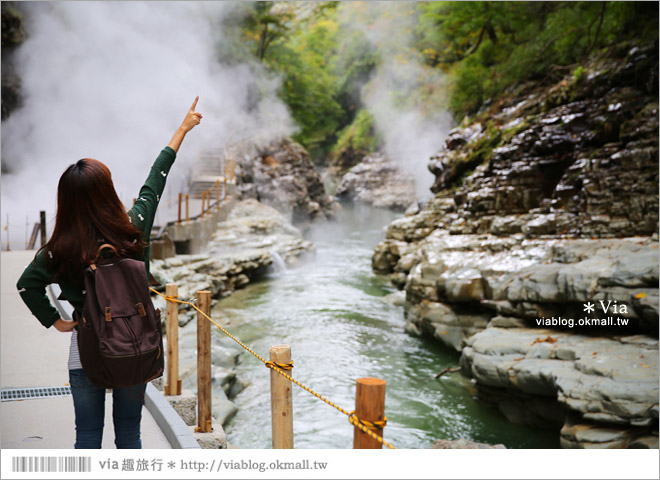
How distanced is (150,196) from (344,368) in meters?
4.78

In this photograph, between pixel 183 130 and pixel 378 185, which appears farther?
pixel 378 185

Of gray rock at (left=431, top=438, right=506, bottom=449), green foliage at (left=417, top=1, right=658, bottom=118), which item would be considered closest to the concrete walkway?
gray rock at (left=431, top=438, right=506, bottom=449)

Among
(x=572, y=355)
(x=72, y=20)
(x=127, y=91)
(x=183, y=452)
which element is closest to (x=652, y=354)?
(x=572, y=355)

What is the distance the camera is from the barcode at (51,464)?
1782mm

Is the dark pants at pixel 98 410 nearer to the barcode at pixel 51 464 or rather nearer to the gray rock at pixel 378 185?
the barcode at pixel 51 464

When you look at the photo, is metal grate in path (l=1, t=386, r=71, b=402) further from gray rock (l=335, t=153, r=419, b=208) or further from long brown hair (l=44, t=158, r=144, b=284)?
gray rock (l=335, t=153, r=419, b=208)

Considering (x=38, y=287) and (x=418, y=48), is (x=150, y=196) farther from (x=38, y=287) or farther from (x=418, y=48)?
(x=418, y=48)

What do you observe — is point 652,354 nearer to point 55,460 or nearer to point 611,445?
point 611,445

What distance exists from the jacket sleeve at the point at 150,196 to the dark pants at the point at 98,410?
1.65ft

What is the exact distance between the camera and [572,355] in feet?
14.6

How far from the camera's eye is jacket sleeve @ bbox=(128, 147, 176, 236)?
5.24 ft

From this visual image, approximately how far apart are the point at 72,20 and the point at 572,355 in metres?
12.7

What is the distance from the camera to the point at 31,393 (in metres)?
2.92

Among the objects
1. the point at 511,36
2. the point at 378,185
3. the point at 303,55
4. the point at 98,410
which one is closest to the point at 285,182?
the point at 303,55
